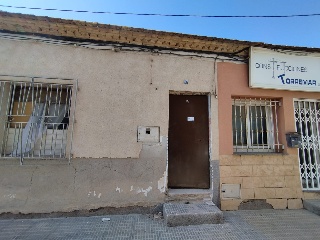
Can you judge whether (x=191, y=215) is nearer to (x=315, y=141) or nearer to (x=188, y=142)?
(x=188, y=142)

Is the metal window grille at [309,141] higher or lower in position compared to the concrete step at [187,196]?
higher

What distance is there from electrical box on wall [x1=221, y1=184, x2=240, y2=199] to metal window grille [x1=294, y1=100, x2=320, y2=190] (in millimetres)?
1726

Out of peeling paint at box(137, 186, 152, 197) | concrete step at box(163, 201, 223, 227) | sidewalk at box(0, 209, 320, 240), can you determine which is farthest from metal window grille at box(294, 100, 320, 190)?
peeling paint at box(137, 186, 152, 197)

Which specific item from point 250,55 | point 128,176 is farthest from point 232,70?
point 128,176

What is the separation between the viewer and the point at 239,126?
4.98 metres

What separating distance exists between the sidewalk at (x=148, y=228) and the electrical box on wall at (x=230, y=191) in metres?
0.52

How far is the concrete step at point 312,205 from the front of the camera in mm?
4309

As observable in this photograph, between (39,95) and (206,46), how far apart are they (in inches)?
152

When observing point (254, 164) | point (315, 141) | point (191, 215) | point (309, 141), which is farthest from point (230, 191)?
point (315, 141)

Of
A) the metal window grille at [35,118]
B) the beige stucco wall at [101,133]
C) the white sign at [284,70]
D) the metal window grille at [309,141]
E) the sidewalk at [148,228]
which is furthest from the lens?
the metal window grille at [309,141]

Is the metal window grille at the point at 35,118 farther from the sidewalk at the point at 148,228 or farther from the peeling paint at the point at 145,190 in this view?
the peeling paint at the point at 145,190

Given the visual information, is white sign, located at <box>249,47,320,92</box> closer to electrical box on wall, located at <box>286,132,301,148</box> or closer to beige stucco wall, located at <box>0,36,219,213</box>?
electrical box on wall, located at <box>286,132,301,148</box>

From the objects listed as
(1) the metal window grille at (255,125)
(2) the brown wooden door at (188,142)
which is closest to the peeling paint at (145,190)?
(2) the brown wooden door at (188,142)

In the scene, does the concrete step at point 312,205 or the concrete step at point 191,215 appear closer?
the concrete step at point 191,215
